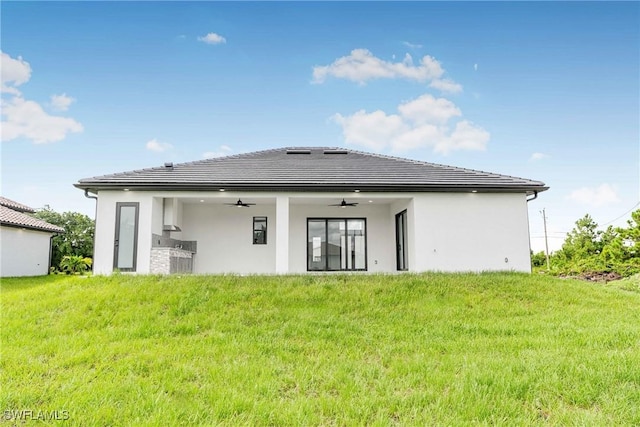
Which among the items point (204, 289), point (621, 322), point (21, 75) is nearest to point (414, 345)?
point (621, 322)

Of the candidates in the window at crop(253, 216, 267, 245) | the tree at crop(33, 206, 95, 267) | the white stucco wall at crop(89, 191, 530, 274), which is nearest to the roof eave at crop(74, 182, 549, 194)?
the white stucco wall at crop(89, 191, 530, 274)

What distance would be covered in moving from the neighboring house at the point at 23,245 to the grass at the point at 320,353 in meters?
10.5

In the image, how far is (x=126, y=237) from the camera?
10961 mm

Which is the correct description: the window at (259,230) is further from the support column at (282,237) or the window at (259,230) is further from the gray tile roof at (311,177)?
the support column at (282,237)

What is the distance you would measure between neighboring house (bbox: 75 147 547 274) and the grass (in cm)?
212

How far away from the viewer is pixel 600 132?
15422 mm

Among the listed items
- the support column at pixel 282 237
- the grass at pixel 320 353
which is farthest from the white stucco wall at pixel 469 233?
the support column at pixel 282 237

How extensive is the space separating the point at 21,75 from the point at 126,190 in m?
7.39

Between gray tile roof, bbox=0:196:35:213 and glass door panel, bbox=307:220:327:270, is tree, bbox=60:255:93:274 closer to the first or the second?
gray tile roof, bbox=0:196:35:213

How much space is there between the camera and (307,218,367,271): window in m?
14.3

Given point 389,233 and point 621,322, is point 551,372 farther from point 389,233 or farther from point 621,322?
point 389,233

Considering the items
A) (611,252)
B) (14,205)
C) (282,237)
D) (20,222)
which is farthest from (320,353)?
(14,205)

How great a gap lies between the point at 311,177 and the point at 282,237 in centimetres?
217

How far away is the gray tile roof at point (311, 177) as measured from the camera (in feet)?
36.6
